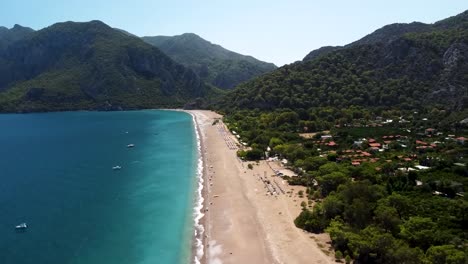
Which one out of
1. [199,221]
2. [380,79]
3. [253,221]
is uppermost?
[380,79]

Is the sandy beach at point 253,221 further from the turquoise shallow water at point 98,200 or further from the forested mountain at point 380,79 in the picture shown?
the forested mountain at point 380,79

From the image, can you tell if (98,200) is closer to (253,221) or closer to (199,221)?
(199,221)

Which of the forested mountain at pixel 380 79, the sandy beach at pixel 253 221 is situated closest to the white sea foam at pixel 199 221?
the sandy beach at pixel 253 221

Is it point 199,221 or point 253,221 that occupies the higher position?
point 253,221

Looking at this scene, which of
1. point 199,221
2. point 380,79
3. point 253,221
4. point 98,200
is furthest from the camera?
point 380,79

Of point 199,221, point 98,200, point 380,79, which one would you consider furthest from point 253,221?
point 380,79

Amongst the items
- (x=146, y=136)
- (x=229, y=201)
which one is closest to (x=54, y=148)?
(x=146, y=136)
